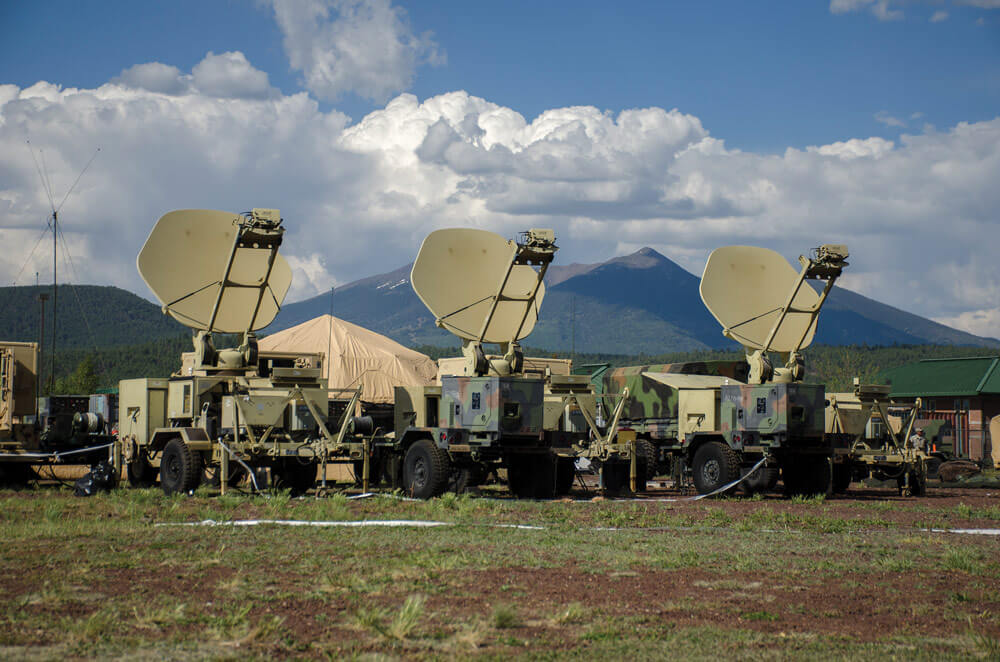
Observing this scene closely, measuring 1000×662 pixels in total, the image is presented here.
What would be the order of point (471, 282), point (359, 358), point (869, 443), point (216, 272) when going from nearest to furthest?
point (216, 272) < point (471, 282) < point (869, 443) < point (359, 358)

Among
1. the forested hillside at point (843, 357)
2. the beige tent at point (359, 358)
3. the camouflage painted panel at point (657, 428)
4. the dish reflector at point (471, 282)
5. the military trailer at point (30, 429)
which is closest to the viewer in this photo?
the military trailer at point (30, 429)

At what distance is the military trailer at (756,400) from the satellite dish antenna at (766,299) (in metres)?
0.02

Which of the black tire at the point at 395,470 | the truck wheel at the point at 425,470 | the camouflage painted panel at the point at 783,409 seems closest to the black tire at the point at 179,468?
the black tire at the point at 395,470

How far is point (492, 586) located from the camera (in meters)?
11.2

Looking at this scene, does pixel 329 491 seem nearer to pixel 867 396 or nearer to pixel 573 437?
pixel 573 437

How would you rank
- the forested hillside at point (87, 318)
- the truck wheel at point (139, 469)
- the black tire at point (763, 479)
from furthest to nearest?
the forested hillside at point (87, 318), the black tire at point (763, 479), the truck wheel at point (139, 469)

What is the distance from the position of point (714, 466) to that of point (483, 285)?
20.9 feet

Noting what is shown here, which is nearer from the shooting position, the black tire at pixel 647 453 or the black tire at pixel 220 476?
the black tire at pixel 220 476

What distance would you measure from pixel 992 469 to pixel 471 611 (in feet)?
101

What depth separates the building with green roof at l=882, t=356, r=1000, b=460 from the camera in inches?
1792

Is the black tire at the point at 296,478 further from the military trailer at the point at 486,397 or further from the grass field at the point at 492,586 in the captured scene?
the grass field at the point at 492,586

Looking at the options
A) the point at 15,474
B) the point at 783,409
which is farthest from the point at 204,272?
the point at 783,409

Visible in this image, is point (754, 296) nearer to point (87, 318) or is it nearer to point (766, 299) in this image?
point (766, 299)

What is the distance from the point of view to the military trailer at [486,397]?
2164 cm
